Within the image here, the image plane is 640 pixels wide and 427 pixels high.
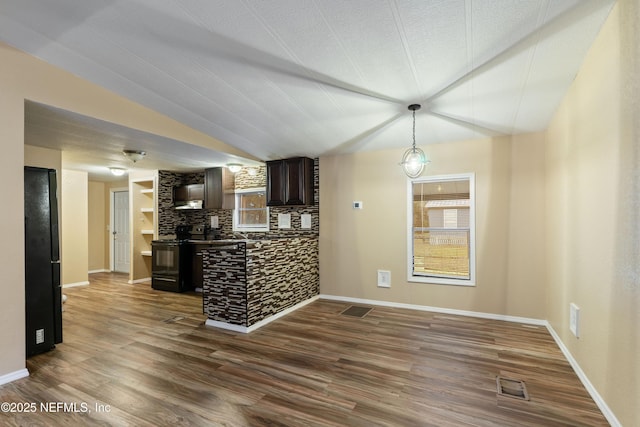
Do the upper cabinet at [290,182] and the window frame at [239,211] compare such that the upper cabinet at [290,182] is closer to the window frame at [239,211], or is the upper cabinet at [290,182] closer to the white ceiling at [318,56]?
the window frame at [239,211]

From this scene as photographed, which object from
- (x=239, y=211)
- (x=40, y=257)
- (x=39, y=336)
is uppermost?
(x=239, y=211)

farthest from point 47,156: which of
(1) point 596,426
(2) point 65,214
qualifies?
(1) point 596,426

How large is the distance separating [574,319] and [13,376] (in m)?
4.72

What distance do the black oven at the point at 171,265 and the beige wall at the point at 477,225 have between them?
2.71 metres

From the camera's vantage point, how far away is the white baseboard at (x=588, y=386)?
185 centimetres

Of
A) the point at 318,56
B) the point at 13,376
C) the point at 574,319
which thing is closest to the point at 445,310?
the point at 574,319

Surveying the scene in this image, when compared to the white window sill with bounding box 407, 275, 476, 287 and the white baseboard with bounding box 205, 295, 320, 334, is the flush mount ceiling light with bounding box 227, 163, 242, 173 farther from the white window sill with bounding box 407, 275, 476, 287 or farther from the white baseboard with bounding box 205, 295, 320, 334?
the white window sill with bounding box 407, 275, 476, 287

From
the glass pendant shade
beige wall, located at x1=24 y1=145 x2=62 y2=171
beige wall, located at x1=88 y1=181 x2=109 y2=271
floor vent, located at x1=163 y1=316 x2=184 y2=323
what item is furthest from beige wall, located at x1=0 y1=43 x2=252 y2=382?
beige wall, located at x1=88 y1=181 x2=109 y2=271

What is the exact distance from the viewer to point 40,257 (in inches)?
112

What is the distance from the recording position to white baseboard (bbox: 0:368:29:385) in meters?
2.33

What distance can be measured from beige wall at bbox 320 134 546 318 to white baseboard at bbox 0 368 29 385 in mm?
3587

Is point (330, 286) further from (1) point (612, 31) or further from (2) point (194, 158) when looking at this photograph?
(1) point (612, 31)

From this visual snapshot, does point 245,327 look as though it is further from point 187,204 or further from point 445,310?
point 187,204

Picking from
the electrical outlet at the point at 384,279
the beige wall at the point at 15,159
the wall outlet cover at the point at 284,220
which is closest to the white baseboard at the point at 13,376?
the beige wall at the point at 15,159
